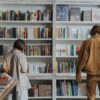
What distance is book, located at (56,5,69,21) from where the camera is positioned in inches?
225

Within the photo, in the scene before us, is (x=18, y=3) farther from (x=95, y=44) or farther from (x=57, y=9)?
(x=95, y=44)

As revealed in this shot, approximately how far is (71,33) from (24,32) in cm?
92

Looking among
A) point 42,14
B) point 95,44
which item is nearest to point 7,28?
point 42,14

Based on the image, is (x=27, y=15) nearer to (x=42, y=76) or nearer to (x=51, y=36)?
(x=51, y=36)

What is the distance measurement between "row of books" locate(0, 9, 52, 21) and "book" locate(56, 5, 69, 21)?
0.16 metres

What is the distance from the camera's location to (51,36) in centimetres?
570

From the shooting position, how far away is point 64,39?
5.70 metres

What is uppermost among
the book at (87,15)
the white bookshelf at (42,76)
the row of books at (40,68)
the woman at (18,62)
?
the book at (87,15)

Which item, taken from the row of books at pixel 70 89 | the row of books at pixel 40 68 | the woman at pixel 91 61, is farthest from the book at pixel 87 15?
the woman at pixel 91 61

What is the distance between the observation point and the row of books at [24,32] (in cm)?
566

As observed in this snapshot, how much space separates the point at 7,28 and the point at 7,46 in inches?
14.1

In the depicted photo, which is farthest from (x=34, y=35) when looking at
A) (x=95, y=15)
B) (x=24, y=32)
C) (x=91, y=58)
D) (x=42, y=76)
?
(x=91, y=58)

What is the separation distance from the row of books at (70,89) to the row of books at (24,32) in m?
1.00

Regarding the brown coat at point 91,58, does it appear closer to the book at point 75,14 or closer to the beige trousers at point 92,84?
the beige trousers at point 92,84
